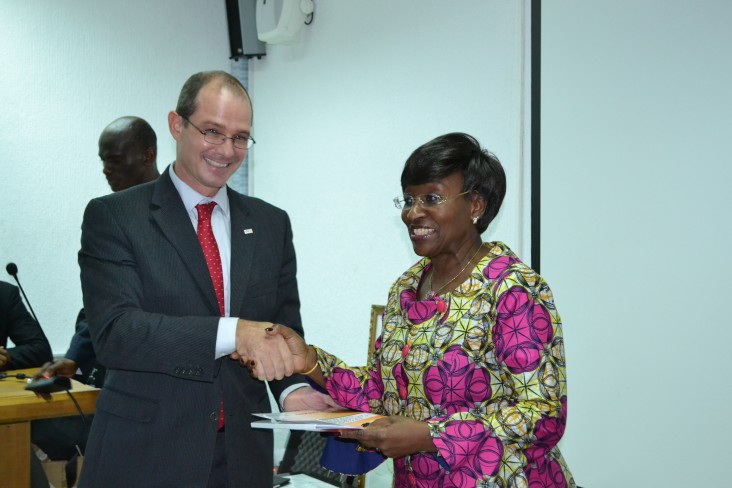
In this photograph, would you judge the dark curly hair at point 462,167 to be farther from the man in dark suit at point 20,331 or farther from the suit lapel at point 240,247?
the man in dark suit at point 20,331

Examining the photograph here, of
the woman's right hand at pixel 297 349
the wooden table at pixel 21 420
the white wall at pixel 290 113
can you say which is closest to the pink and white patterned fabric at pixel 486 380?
the woman's right hand at pixel 297 349

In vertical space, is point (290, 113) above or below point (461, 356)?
above

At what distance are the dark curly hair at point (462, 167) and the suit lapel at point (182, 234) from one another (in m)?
0.55

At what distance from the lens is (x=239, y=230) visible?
6.59 ft

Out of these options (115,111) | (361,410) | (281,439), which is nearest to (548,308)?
(361,410)

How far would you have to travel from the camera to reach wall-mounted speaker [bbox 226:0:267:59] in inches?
218

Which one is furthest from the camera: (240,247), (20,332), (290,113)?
(290,113)

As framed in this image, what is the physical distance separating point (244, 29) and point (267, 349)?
4.17m

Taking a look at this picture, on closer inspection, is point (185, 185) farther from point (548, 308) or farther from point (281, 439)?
point (281, 439)

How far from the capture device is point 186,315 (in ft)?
6.09

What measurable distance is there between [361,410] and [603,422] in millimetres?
1818

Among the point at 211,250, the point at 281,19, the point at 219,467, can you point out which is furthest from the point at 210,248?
the point at 281,19

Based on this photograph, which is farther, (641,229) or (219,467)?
(641,229)

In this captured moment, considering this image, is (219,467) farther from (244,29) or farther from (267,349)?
(244,29)
